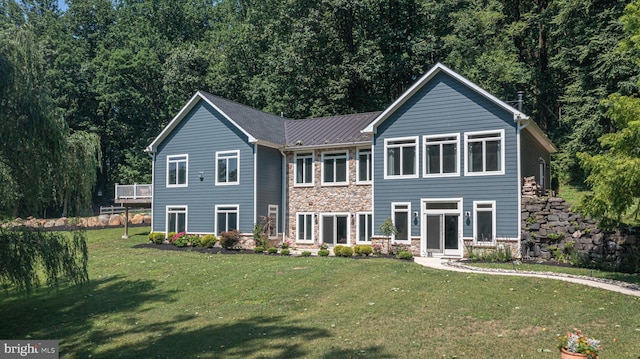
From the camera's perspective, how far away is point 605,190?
41.7ft

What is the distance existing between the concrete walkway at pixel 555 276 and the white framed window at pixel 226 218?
9727mm

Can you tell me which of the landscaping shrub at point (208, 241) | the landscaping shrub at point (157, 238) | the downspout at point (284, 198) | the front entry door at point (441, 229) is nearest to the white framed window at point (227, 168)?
the downspout at point (284, 198)

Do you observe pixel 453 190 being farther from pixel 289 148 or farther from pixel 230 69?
pixel 230 69

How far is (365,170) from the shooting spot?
2306cm

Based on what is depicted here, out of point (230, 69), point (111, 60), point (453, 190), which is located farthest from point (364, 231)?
point (111, 60)

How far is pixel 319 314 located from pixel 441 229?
1049cm

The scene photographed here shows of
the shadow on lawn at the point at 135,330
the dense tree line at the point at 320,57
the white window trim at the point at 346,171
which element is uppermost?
the dense tree line at the point at 320,57

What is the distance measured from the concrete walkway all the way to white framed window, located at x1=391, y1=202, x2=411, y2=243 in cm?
243

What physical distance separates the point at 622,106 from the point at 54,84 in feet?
151

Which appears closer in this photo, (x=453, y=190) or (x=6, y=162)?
(x=6, y=162)

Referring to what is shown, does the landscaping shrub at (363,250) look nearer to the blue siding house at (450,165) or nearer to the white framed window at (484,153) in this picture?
the blue siding house at (450,165)

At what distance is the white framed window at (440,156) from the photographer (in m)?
20.0

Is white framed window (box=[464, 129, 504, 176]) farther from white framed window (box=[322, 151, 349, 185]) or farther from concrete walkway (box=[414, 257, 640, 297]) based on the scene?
white framed window (box=[322, 151, 349, 185])

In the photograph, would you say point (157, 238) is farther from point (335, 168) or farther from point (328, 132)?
point (328, 132)
